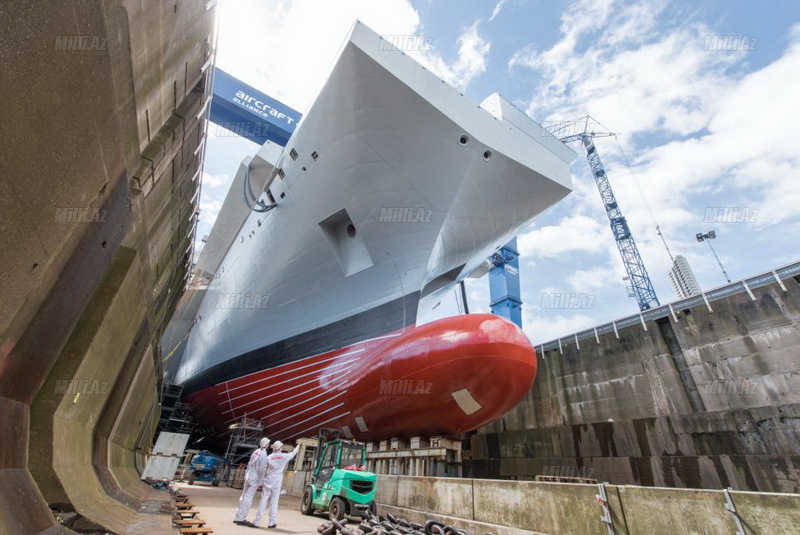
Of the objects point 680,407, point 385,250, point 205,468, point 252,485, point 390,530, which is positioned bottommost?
point 390,530

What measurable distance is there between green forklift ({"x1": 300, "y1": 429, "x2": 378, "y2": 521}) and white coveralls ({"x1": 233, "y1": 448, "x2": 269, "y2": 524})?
112 cm

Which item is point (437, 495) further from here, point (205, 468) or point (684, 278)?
point (684, 278)

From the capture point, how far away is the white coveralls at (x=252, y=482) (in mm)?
5094

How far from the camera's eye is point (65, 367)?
2822 mm

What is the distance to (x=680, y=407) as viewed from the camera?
878cm

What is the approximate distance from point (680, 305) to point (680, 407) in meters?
2.65

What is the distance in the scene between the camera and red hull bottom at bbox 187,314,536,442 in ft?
24.3

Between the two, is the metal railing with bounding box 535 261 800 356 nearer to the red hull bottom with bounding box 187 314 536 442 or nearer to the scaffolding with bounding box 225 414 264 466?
the red hull bottom with bounding box 187 314 536 442

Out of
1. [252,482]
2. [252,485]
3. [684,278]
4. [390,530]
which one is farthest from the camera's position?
[684,278]

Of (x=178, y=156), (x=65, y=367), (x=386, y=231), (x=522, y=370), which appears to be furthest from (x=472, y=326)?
(x=65, y=367)

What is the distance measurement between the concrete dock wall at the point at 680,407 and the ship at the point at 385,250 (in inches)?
116

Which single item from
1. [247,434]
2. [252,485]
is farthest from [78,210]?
[247,434]

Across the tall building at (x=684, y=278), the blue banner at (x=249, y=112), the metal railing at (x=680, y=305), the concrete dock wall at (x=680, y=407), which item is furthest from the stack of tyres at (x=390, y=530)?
the tall building at (x=684, y=278)

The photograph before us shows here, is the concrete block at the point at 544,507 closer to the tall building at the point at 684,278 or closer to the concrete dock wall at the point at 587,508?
the concrete dock wall at the point at 587,508
